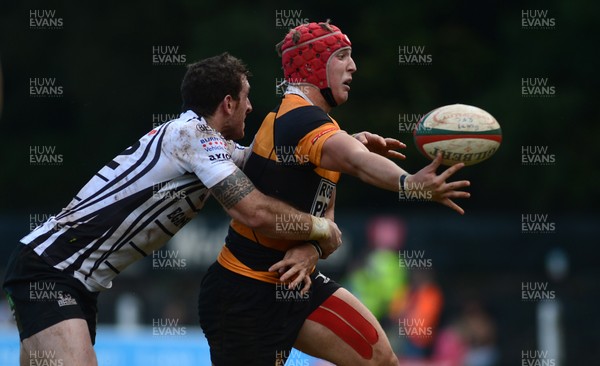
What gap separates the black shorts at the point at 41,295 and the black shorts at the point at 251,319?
739mm

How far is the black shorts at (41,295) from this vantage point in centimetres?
596

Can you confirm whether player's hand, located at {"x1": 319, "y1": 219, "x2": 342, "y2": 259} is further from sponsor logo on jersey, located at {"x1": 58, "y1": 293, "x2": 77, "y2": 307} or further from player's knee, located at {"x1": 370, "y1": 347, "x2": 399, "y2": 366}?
sponsor logo on jersey, located at {"x1": 58, "y1": 293, "x2": 77, "y2": 307}

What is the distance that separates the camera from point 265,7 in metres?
24.2

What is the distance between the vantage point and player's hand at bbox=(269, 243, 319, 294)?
20.3 ft

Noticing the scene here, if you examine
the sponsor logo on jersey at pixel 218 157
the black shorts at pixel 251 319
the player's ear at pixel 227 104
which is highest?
the player's ear at pixel 227 104

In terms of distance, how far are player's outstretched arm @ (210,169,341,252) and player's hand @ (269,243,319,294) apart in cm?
14

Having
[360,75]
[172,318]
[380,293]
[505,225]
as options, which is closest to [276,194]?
[380,293]

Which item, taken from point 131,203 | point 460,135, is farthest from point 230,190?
point 460,135

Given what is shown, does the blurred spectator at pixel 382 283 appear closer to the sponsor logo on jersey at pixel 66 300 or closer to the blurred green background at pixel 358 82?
the blurred green background at pixel 358 82

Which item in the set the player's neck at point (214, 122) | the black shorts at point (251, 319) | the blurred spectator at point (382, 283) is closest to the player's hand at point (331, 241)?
the black shorts at point (251, 319)

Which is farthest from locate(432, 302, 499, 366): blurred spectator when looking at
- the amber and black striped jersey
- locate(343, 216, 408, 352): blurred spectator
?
the amber and black striped jersey

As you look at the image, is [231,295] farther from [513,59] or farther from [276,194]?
[513,59]

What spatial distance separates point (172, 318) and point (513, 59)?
10.8 metres

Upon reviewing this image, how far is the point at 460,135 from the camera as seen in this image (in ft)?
19.8
